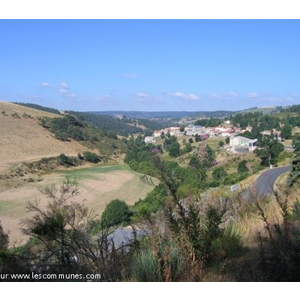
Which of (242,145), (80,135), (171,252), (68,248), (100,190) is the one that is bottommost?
(100,190)

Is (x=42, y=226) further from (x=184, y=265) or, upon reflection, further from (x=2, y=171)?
(x=2, y=171)

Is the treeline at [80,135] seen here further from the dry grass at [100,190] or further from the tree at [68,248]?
the tree at [68,248]

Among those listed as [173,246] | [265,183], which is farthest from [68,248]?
[265,183]

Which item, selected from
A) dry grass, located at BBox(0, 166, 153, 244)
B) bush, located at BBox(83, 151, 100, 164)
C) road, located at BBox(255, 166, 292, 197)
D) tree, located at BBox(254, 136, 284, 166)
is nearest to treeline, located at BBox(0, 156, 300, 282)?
road, located at BBox(255, 166, 292, 197)

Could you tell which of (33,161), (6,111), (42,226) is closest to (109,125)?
(6,111)

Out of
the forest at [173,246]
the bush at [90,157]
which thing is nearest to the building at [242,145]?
the bush at [90,157]

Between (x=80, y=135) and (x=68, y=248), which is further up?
(x=68, y=248)

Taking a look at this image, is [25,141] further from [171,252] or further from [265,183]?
[171,252]

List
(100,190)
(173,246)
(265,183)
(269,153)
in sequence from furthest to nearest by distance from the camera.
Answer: (269,153)
(100,190)
(265,183)
(173,246)
